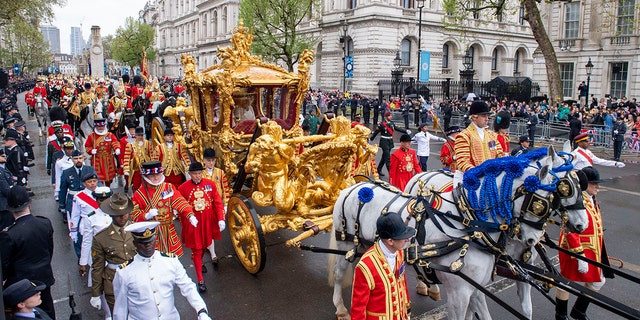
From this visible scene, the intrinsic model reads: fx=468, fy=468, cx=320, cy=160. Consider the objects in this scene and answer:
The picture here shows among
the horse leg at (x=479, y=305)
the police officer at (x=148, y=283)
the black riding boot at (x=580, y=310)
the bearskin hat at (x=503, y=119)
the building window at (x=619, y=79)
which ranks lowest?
the black riding boot at (x=580, y=310)

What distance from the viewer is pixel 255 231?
6.43 m

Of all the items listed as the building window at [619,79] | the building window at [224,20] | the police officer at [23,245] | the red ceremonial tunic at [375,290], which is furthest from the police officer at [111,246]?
the building window at [224,20]

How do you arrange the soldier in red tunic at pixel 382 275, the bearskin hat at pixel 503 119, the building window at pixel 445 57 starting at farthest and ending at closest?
the building window at pixel 445 57, the bearskin hat at pixel 503 119, the soldier in red tunic at pixel 382 275

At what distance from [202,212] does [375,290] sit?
3.62 m

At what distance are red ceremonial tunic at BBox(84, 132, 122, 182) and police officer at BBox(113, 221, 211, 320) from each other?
24.1 feet

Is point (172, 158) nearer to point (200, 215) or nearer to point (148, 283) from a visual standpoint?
point (200, 215)

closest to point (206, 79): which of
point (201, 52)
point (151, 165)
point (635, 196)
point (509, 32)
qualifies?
point (151, 165)

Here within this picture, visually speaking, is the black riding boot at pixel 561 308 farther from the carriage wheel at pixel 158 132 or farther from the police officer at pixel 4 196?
the carriage wheel at pixel 158 132

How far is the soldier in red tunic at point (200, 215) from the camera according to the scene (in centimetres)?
637

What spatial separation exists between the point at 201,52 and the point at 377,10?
145ft

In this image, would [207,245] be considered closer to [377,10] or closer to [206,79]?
[206,79]

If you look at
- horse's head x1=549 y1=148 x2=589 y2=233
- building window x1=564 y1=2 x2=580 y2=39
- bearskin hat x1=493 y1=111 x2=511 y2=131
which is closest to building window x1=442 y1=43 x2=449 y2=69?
building window x1=564 y1=2 x2=580 y2=39

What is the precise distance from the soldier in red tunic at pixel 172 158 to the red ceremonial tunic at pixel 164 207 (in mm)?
3275

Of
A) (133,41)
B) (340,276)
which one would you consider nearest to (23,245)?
(340,276)
